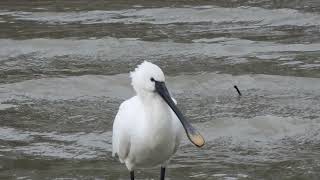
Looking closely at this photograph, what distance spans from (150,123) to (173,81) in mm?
4475

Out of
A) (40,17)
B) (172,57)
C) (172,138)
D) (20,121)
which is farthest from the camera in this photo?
(40,17)

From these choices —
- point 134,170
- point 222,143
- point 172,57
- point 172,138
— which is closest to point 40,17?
point 172,57

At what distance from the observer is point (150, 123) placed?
20.5 ft

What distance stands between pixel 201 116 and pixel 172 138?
2.93 metres

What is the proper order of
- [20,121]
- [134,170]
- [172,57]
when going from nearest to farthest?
[134,170], [20,121], [172,57]

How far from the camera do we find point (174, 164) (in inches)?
305

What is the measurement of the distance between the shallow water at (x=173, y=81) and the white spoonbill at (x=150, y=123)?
89 centimetres

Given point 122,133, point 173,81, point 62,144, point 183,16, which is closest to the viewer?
point 122,133

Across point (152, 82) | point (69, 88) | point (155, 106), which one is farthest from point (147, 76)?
point (69, 88)

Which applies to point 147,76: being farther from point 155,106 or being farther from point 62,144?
point 62,144

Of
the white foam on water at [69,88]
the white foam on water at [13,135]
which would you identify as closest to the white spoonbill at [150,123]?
the white foam on water at [13,135]

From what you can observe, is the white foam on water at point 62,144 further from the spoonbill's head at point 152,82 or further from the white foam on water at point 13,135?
the spoonbill's head at point 152,82

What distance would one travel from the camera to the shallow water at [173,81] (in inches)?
309

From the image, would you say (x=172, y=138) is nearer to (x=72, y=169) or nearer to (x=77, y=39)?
(x=72, y=169)
